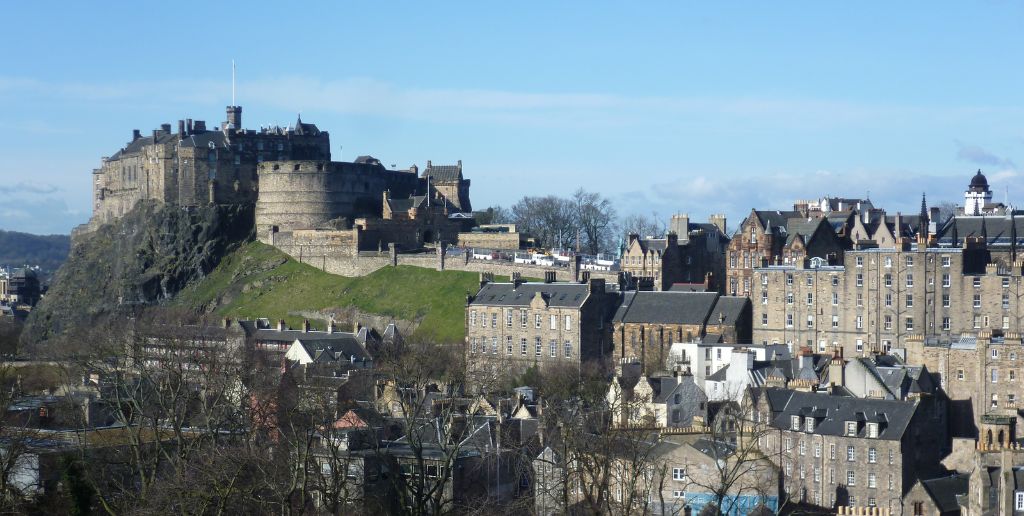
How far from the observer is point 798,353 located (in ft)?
274

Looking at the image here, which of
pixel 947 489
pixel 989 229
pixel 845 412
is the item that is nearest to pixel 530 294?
pixel 989 229

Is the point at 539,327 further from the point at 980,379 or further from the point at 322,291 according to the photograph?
the point at 980,379

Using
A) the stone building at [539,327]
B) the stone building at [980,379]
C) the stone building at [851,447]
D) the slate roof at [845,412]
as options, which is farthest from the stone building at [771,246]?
the stone building at [851,447]

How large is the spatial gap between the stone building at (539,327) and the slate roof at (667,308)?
3.93 ft

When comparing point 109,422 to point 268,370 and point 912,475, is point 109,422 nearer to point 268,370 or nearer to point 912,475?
point 268,370

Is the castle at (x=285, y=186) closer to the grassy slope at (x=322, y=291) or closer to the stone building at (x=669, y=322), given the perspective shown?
the grassy slope at (x=322, y=291)

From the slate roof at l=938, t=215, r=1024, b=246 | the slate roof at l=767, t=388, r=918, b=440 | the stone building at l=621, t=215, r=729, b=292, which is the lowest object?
the slate roof at l=767, t=388, r=918, b=440

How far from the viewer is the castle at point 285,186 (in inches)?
4924

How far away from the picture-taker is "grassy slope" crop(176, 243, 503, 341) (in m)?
107

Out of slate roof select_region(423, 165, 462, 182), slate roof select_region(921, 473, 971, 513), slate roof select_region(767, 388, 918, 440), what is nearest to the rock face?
slate roof select_region(423, 165, 462, 182)

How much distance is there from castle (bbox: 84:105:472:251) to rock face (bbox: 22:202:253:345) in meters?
1.47

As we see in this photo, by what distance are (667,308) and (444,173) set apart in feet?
183

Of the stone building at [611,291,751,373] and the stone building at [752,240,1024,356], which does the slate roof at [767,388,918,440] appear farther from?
the stone building at [611,291,751,373]

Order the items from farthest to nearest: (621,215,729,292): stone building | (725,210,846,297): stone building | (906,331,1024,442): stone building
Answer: (621,215,729,292): stone building
(725,210,846,297): stone building
(906,331,1024,442): stone building
